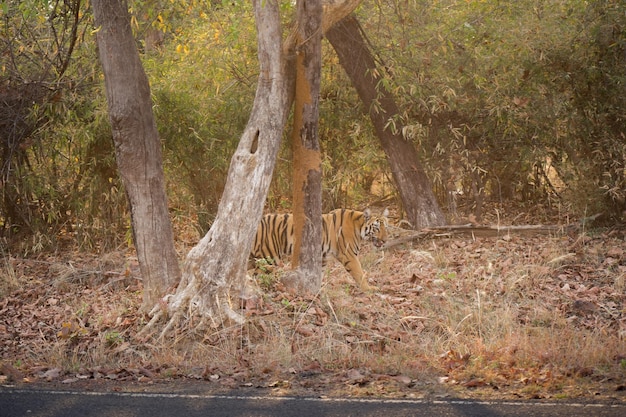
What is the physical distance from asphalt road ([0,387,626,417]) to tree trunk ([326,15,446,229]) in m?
6.64

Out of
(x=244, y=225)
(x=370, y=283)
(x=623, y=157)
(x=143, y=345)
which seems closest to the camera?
(x=143, y=345)

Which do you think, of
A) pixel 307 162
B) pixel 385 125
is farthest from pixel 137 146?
pixel 385 125

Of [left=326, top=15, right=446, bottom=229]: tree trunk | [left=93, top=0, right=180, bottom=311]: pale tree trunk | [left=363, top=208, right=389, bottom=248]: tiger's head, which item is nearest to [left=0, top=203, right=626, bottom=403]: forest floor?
[left=363, top=208, right=389, bottom=248]: tiger's head

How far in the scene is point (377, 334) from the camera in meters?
7.91

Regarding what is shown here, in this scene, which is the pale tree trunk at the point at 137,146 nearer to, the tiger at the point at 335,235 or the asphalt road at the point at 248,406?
the tiger at the point at 335,235

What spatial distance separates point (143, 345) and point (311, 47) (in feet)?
12.1

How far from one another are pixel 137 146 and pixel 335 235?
3113 millimetres

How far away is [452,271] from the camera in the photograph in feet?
35.2

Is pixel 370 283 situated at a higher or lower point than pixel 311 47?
lower

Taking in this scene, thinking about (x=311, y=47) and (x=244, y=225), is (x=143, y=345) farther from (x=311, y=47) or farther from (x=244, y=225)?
(x=311, y=47)

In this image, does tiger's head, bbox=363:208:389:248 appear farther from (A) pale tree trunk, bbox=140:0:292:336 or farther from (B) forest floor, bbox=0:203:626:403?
(A) pale tree trunk, bbox=140:0:292:336

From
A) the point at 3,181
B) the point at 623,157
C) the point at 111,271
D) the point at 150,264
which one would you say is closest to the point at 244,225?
the point at 150,264

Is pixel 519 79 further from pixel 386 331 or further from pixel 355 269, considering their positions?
pixel 386 331

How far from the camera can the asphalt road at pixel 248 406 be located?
580 cm
